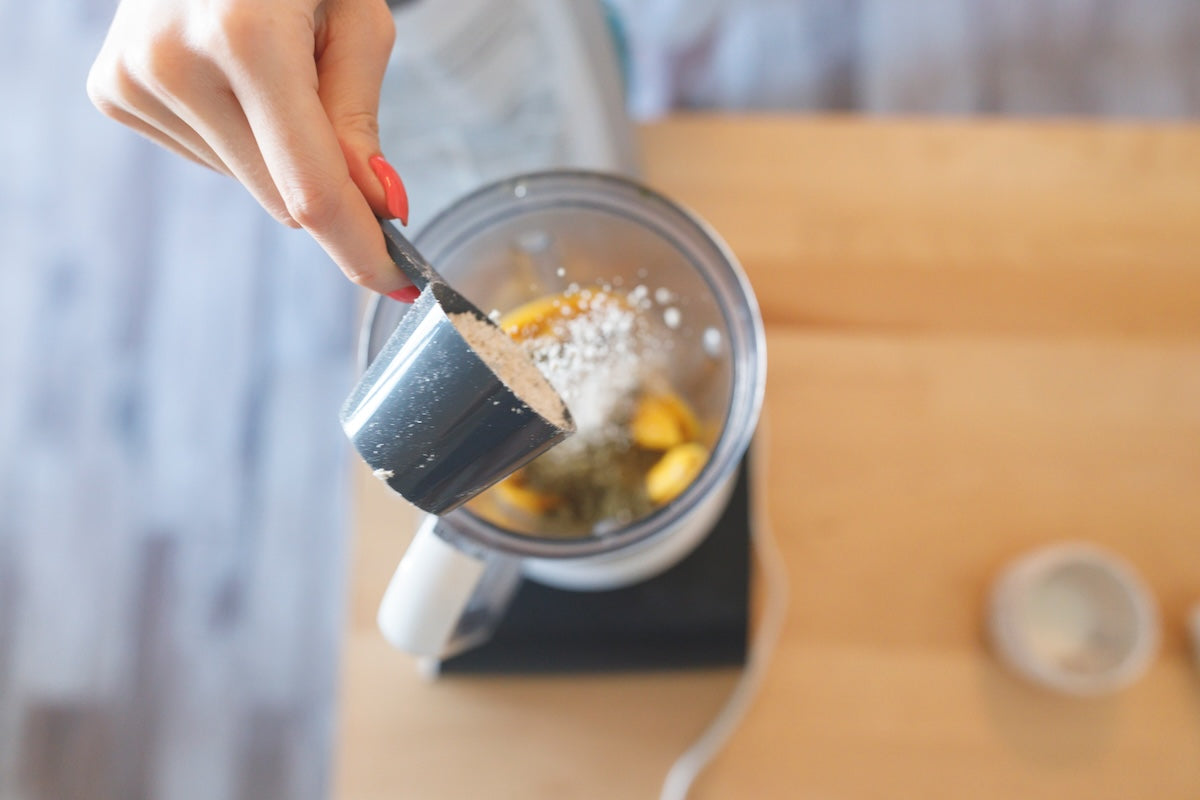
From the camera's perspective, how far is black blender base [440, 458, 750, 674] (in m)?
0.59

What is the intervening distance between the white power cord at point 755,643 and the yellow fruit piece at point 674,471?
0.13 m

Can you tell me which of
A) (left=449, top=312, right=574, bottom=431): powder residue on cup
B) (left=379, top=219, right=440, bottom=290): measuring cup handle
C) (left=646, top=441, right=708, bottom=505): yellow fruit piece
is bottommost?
(left=646, top=441, right=708, bottom=505): yellow fruit piece

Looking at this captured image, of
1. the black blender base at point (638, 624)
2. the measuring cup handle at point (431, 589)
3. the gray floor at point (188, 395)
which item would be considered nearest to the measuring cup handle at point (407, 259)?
the measuring cup handle at point (431, 589)

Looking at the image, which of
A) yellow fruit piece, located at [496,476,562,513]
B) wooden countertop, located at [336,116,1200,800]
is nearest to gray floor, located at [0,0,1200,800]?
wooden countertop, located at [336,116,1200,800]

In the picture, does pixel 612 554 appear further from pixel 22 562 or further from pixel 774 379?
pixel 22 562

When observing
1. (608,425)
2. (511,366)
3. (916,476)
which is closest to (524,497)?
(608,425)

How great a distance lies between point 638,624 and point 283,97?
399 millimetres

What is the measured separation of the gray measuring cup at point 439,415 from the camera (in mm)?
308

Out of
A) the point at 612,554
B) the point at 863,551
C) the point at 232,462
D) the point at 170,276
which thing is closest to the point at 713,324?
the point at 612,554

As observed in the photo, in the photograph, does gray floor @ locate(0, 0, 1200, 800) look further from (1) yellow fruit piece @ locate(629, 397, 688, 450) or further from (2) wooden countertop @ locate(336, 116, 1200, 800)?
(1) yellow fruit piece @ locate(629, 397, 688, 450)

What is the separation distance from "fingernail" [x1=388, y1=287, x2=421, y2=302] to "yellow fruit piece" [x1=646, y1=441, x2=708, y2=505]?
6.8 inches

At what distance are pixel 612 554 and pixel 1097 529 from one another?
0.42 metres

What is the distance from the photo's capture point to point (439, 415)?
0.31m

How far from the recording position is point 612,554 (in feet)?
1.44
